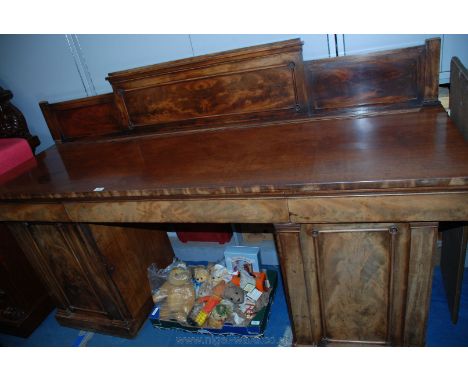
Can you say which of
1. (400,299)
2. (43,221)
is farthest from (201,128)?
(400,299)

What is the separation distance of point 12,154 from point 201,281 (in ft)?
4.34

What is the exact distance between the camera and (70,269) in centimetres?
182

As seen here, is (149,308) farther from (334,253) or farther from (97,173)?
(334,253)

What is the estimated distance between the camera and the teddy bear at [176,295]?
194cm

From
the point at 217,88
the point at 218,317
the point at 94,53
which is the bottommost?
the point at 218,317

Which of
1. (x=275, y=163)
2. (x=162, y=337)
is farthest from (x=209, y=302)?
(x=275, y=163)

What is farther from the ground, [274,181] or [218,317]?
[274,181]

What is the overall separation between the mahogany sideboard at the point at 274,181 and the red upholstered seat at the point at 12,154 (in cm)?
15

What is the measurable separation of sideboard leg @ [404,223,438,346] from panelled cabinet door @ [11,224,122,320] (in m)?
1.45

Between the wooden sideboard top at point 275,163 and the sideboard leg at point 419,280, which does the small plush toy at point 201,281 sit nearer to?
the wooden sideboard top at point 275,163

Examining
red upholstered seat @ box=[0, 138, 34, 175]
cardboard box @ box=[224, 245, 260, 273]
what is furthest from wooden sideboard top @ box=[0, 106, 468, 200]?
cardboard box @ box=[224, 245, 260, 273]

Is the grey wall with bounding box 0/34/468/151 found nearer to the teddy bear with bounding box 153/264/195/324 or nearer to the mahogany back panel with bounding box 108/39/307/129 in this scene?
the mahogany back panel with bounding box 108/39/307/129

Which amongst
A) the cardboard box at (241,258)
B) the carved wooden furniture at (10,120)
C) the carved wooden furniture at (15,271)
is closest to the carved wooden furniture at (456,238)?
the cardboard box at (241,258)

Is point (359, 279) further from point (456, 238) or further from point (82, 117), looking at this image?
point (82, 117)
